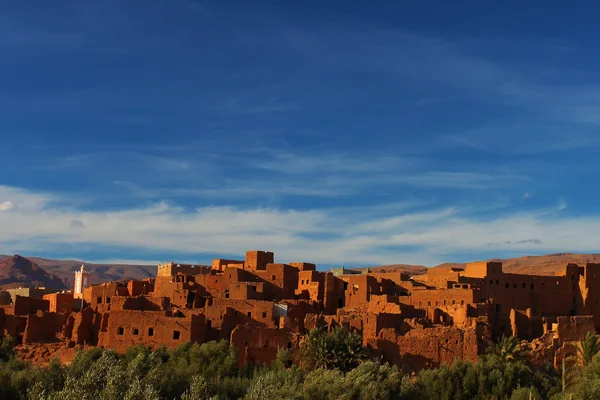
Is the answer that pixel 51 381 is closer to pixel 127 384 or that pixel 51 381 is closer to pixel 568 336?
pixel 127 384

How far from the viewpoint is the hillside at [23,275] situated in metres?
139

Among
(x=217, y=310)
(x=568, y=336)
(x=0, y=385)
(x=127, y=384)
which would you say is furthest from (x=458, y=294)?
(x=0, y=385)

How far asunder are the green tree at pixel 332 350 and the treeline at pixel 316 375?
0.15ft

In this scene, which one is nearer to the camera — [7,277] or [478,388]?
[478,388]

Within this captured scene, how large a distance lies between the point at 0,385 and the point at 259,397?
11.2 meters

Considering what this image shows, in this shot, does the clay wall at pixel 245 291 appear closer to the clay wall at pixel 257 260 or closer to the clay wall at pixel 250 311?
the clay wall at pixel 250 311

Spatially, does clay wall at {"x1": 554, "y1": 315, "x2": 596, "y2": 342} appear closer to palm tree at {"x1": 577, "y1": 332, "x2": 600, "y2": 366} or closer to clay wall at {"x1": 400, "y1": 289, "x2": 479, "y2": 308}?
palm tree at {"x1": 577, "y1": 332, "x2": 600, "y2": 366}

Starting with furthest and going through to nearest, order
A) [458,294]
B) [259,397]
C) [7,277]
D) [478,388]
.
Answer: [7,277]
[458,294]
[478,388]
[259,397]

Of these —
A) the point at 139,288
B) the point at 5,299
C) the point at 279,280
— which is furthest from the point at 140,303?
the point at 5,299

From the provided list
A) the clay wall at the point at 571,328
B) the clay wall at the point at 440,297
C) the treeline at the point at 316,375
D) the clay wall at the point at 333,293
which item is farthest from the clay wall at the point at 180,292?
→ the clay wall at the point at 571,328

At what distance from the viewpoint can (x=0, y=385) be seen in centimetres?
3509

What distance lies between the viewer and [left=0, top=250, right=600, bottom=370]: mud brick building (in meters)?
41.9

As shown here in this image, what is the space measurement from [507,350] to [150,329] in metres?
17.7

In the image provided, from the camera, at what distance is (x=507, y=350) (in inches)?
1603
